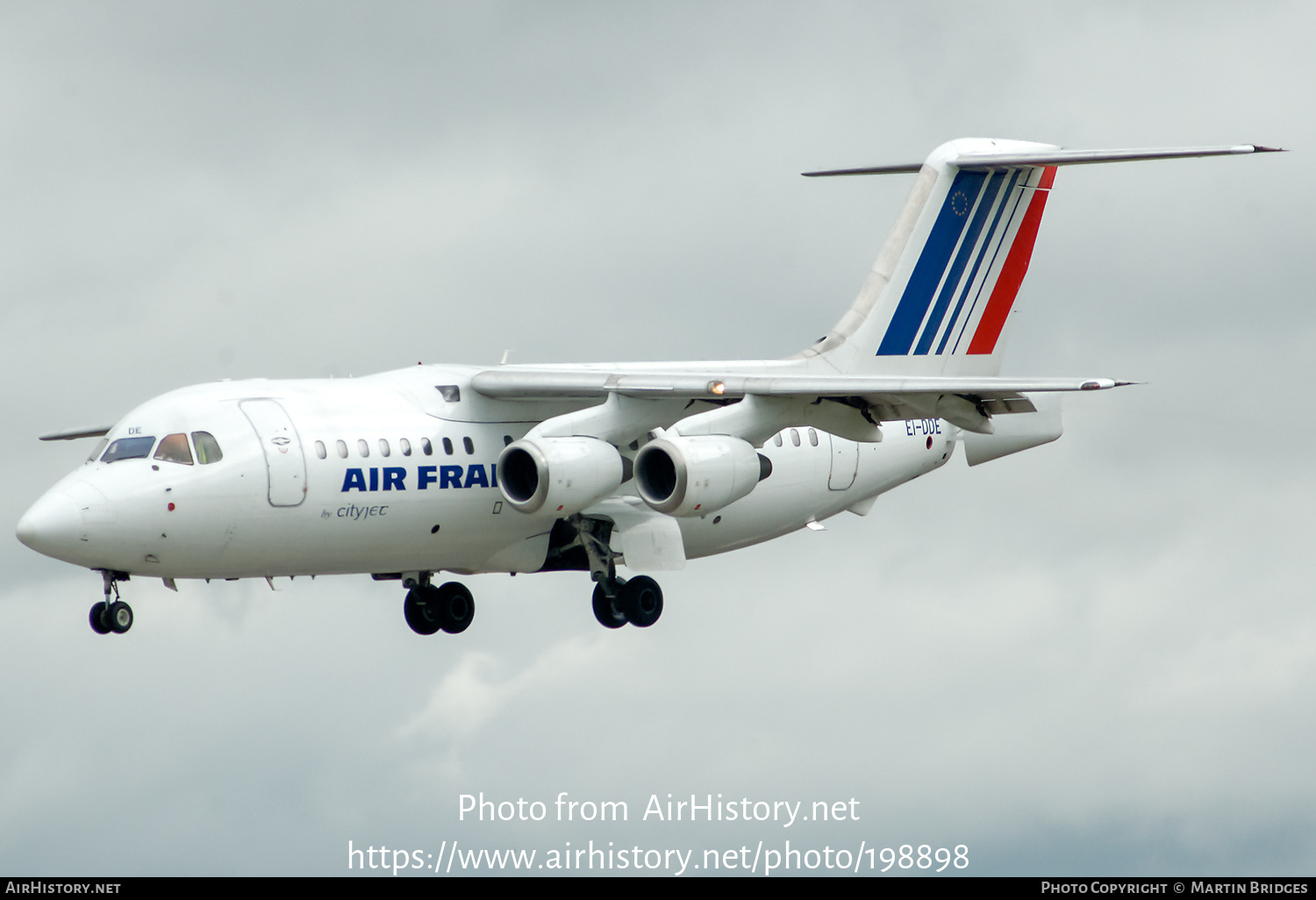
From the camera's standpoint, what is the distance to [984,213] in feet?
75.9

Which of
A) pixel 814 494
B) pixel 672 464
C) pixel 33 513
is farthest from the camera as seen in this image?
pixel 814 494

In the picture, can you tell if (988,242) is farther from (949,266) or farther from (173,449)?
(173,449)

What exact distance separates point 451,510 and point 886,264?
615cm

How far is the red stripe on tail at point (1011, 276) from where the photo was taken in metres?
23.4

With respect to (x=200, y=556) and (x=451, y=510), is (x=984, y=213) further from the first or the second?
(x=200, y=556)

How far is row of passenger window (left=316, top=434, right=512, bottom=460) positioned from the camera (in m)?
18.8

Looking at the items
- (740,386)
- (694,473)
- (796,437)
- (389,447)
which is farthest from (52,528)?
(796,437)

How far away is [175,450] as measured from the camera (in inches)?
Result: 715

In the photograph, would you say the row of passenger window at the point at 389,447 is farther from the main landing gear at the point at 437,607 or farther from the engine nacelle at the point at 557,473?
the main landing gear at the point at 437,607

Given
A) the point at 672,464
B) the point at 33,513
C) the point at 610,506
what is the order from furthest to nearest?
1. the point at 610,506
2. the point at 672,464
3. the point at 33,513

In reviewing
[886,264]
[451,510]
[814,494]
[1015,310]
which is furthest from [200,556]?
[1015,310]

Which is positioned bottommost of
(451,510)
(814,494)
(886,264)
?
(451,510)

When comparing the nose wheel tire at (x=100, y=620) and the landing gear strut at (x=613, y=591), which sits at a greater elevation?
the landing gear strut at (x=613, y=591)

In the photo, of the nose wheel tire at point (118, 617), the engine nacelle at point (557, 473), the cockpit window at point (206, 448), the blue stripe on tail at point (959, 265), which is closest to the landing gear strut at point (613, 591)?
the engine nacelle at point (557, 473)
